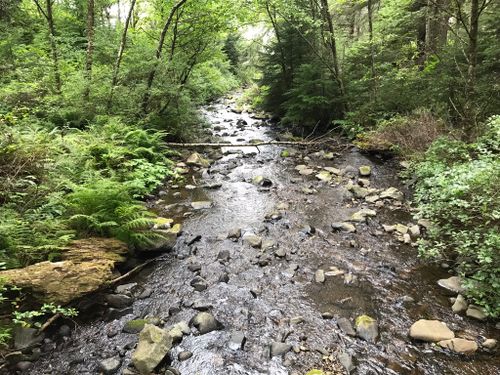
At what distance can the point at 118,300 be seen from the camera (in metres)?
4.59

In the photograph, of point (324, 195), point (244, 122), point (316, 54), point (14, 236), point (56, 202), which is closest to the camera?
point (14, 236)

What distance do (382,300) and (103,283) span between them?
13.9ft

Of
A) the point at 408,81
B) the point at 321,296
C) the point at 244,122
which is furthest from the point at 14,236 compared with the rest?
the point at 244,122

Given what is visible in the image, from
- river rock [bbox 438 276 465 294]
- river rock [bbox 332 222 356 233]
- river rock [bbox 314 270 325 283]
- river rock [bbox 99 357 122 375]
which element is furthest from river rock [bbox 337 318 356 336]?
river rock [bbox 99 357 122 375]

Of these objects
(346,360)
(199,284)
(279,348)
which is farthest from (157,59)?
(346,360)

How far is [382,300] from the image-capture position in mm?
4598

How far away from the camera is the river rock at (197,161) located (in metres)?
11.0

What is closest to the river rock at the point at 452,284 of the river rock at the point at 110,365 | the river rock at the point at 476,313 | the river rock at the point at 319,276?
the river rock at the point at 476,313

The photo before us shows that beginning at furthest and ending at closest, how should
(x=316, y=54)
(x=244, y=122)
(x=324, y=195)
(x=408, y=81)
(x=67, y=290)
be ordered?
(x=244, y=122)
(x=316, y=54)
(x=408, y=81)
(x=324, y=195)
(x=67, y=290)

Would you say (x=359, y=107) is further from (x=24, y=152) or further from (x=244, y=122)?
(x=24, y=152)

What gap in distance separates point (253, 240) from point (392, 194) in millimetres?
4081

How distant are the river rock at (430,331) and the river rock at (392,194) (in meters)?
4.18

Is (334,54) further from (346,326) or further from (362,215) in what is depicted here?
(346,326)

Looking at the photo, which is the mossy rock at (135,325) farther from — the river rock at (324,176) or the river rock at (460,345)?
the river rock at (324,176)
